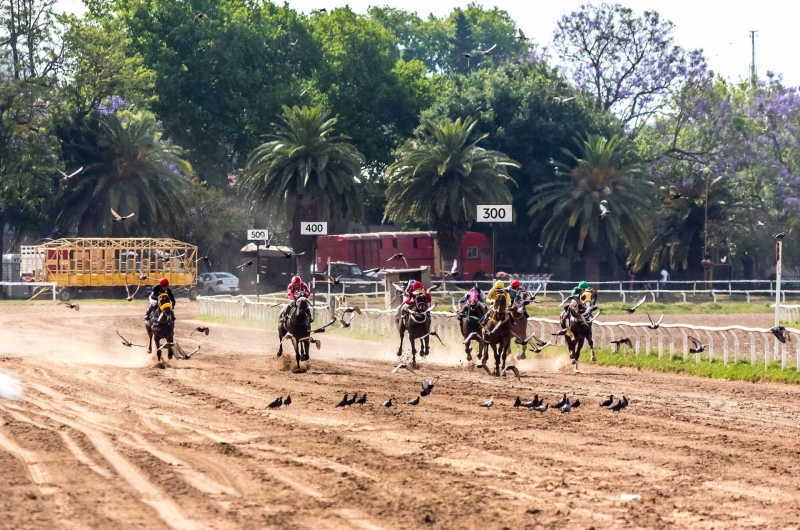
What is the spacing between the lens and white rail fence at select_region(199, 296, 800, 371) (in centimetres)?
2342

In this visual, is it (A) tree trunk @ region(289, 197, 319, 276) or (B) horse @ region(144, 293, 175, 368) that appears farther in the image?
(A) tree trunk @ region(289, 197, 319, 276)

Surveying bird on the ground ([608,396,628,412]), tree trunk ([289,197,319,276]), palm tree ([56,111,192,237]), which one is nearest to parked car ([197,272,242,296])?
palm tree ([56,111,192,237])

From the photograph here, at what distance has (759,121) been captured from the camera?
7494 cm

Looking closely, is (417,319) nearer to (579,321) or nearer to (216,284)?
(579,321)

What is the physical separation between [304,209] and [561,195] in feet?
48.7

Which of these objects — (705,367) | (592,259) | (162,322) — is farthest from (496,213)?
(592,259)

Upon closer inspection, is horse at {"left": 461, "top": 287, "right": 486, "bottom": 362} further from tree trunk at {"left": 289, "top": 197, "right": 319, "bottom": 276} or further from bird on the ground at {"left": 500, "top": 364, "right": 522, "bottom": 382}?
tree trunk at {"left": 289, "top": 197, "right": 319, "bottom": 276}

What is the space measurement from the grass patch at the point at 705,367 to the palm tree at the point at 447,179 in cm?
2986

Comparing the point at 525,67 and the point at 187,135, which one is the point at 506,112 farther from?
the point at 187,135

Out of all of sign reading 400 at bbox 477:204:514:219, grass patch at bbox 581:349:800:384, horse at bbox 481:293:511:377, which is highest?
sign reading 400 at bbox 477:204:514:219

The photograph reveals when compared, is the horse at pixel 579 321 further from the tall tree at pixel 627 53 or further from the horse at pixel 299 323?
the tall tree at pixel 627 53

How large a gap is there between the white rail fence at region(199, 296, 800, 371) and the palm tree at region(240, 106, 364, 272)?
1065cm

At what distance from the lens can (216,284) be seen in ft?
222

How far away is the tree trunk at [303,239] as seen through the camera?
56.5 metres
